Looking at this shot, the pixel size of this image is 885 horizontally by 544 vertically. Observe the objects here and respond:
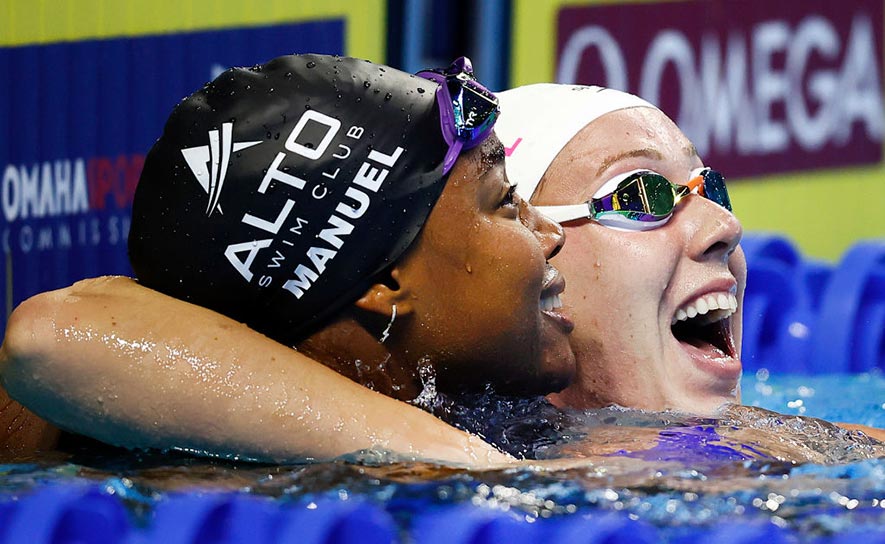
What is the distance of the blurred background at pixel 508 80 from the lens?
3.80m

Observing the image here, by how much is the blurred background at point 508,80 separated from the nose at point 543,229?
1888 mm

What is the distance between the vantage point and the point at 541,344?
2.23m

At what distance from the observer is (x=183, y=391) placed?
1.92 m

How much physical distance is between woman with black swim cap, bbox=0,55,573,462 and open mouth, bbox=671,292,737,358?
463mm

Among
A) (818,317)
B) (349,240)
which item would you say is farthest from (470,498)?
(818,317)

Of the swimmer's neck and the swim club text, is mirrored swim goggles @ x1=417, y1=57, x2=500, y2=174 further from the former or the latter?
the swimmer's neck

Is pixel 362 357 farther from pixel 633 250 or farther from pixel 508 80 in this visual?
pixel 508 80

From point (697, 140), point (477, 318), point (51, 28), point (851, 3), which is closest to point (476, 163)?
point (477, 318)

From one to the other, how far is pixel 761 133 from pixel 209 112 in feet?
13.0

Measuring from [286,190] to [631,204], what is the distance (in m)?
0.78

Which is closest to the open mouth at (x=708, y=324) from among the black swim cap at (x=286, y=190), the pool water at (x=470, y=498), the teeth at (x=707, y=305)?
the teeth at (x=707, y=305)

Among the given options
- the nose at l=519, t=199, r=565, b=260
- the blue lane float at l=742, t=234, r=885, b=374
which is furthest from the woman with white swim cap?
the blue lane float at l=742, t=234, r=885, b=374

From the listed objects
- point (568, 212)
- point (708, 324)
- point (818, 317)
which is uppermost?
point (568, 212)

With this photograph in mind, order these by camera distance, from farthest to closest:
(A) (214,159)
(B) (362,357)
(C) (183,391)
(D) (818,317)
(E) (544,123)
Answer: (D) (818,317) → (E) (544,123) → (B) (362,357) → (A) (214,159) → (C) (183,391)
